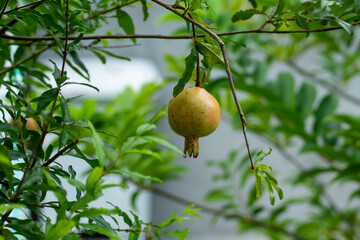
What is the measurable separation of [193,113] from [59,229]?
0.13m

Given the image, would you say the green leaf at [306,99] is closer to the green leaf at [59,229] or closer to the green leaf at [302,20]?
the green leaf at [302,20]

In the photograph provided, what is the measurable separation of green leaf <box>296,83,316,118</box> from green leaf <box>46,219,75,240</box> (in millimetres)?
680

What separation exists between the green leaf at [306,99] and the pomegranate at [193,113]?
0.57m

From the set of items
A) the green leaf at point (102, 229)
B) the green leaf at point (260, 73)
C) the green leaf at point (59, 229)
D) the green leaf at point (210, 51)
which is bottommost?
the green leaf at point (59, 229)

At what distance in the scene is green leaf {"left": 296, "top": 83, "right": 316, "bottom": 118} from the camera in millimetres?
854

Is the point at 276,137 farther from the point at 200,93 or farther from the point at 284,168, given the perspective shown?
the point at 284,168

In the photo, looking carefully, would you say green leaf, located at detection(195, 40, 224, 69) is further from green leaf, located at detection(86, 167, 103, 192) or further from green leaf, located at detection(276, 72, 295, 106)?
green leaf, located at detection(276, 72, 295, 106)

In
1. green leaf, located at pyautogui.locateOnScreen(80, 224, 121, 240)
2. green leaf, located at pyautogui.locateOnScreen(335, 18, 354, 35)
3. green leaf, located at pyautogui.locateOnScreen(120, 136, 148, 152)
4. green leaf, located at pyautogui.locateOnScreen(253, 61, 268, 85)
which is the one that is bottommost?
green leaf, located at pyautogui.locateOnScreen(80, 224, 121, 240)

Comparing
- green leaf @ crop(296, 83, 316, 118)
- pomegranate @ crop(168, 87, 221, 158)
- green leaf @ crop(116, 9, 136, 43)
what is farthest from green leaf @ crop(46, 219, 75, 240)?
green leaf @ crop(296, 83, 316, 118)

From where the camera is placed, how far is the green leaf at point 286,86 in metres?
0.90

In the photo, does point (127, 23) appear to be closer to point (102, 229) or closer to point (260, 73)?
point (102, 229)

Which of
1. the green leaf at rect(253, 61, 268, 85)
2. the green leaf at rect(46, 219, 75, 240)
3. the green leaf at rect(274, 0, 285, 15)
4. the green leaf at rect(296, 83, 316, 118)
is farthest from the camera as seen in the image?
the green leaf at rect(253, 61, 268, 85)

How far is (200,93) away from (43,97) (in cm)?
12

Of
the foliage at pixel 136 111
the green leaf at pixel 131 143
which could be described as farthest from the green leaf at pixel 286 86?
the green leaf at pixel 131 143
